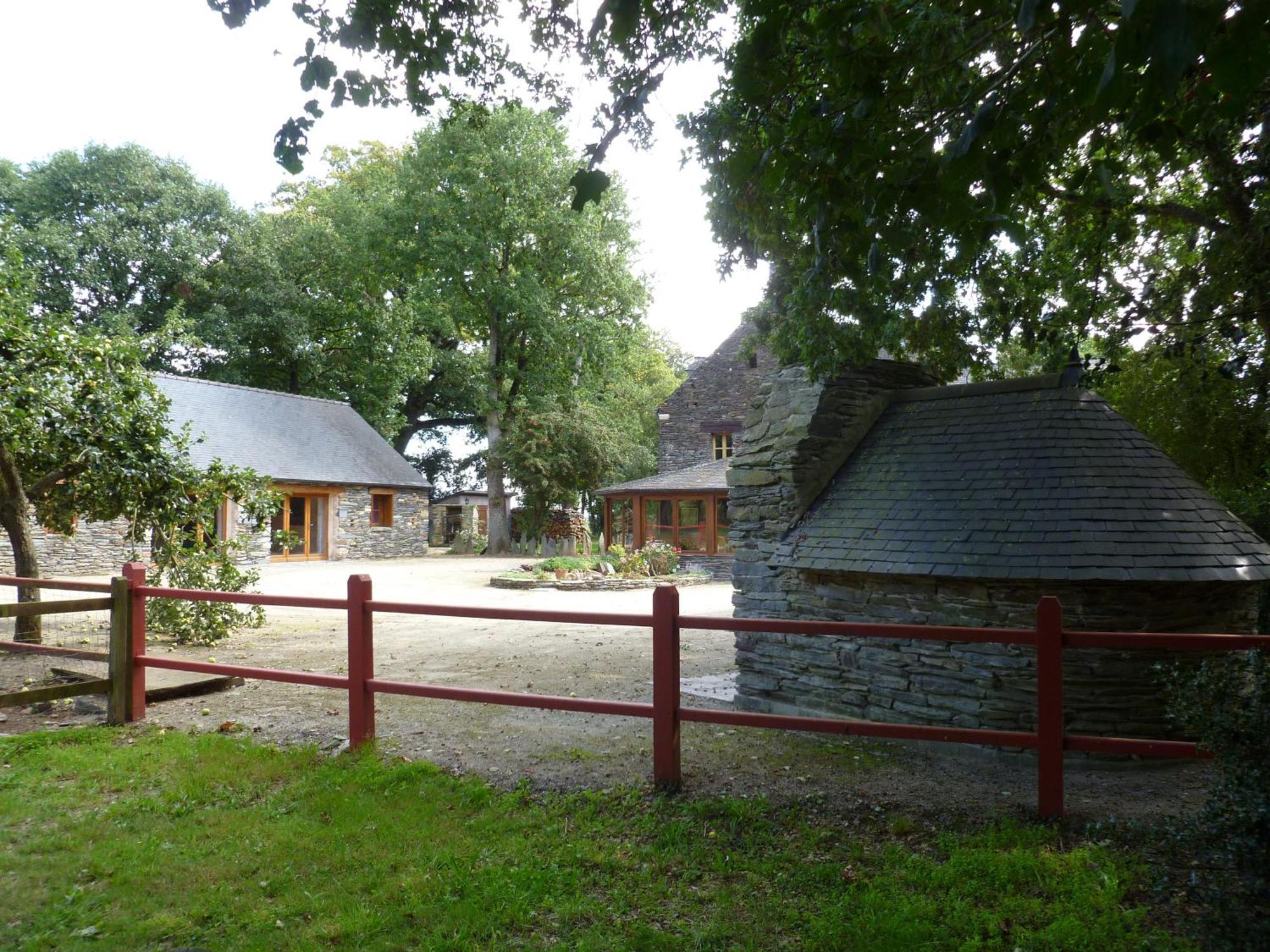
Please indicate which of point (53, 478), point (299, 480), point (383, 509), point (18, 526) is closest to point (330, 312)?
point (383, 509)

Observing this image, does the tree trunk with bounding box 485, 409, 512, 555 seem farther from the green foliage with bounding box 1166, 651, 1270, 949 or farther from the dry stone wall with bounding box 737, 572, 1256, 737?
the green foliage with bounding box 1166, 651, 1270, 949

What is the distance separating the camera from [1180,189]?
11.1 meters

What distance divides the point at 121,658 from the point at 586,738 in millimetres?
3678

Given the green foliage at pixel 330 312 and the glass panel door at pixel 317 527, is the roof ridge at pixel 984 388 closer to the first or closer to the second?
the glass panel door at pixel 317 527

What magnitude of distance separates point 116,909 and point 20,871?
79 centimetres

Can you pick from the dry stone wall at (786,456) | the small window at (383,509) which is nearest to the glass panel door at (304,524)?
the small window at (383,509)

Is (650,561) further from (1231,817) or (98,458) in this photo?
(1231,817)

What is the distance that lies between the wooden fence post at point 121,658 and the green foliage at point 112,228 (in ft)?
97.2

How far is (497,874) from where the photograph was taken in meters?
3.77

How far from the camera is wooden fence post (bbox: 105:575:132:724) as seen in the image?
6531mm

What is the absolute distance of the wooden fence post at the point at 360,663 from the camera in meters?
5.61

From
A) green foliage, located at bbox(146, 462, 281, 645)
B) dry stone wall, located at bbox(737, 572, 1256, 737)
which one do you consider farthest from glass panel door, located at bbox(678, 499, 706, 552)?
dry stone wall, located at bbox(737, 572, 1256, 737)

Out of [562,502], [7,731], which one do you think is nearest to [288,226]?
[562,502]

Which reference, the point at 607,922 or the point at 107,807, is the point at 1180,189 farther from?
the point at 107,807
